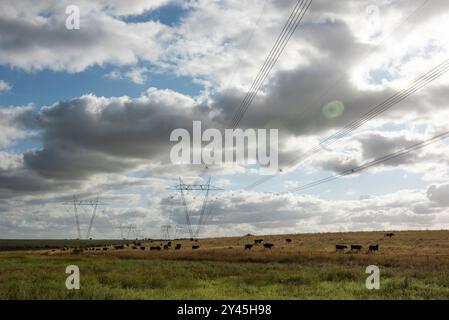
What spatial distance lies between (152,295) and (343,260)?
122 ft

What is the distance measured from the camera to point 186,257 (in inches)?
2948
